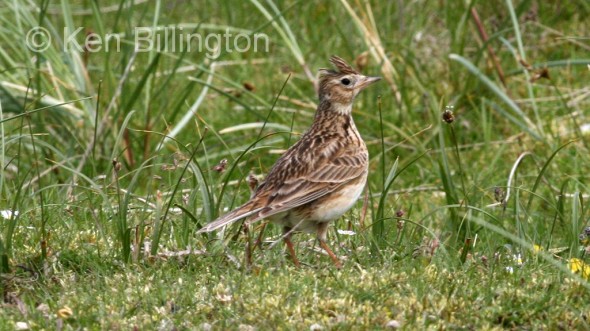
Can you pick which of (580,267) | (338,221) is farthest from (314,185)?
(580,267)

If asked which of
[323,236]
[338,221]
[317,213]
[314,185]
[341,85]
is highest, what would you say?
[341,85]

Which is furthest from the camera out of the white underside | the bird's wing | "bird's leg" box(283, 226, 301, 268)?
the white underside

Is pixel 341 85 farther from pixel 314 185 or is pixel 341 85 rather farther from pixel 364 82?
pixel 314 185

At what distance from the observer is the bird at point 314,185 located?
5.82 metres

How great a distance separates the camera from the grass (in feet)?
16.9

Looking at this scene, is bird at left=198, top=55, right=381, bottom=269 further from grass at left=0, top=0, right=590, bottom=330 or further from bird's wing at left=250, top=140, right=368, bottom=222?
grass at left=0, top=0, right=590, bottom=330

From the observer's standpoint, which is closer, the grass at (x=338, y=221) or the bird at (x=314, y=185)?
the grass at (x=338, y=221)

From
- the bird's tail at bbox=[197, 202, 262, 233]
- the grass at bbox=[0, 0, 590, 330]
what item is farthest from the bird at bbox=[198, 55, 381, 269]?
the grass at bbox=[0, 0, 590, 330]

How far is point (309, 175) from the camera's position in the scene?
6.12 metres

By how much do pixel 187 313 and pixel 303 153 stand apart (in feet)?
4.88

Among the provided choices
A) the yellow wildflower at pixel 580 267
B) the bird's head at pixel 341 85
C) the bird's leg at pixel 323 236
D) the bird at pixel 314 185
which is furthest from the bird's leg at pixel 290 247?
the yellow wildflower at pixel 580 267

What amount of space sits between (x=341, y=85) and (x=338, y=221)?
79 cm

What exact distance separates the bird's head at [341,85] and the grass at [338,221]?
34 cm

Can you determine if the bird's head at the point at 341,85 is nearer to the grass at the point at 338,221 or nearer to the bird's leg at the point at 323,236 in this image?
the grass at the point at 338,221
